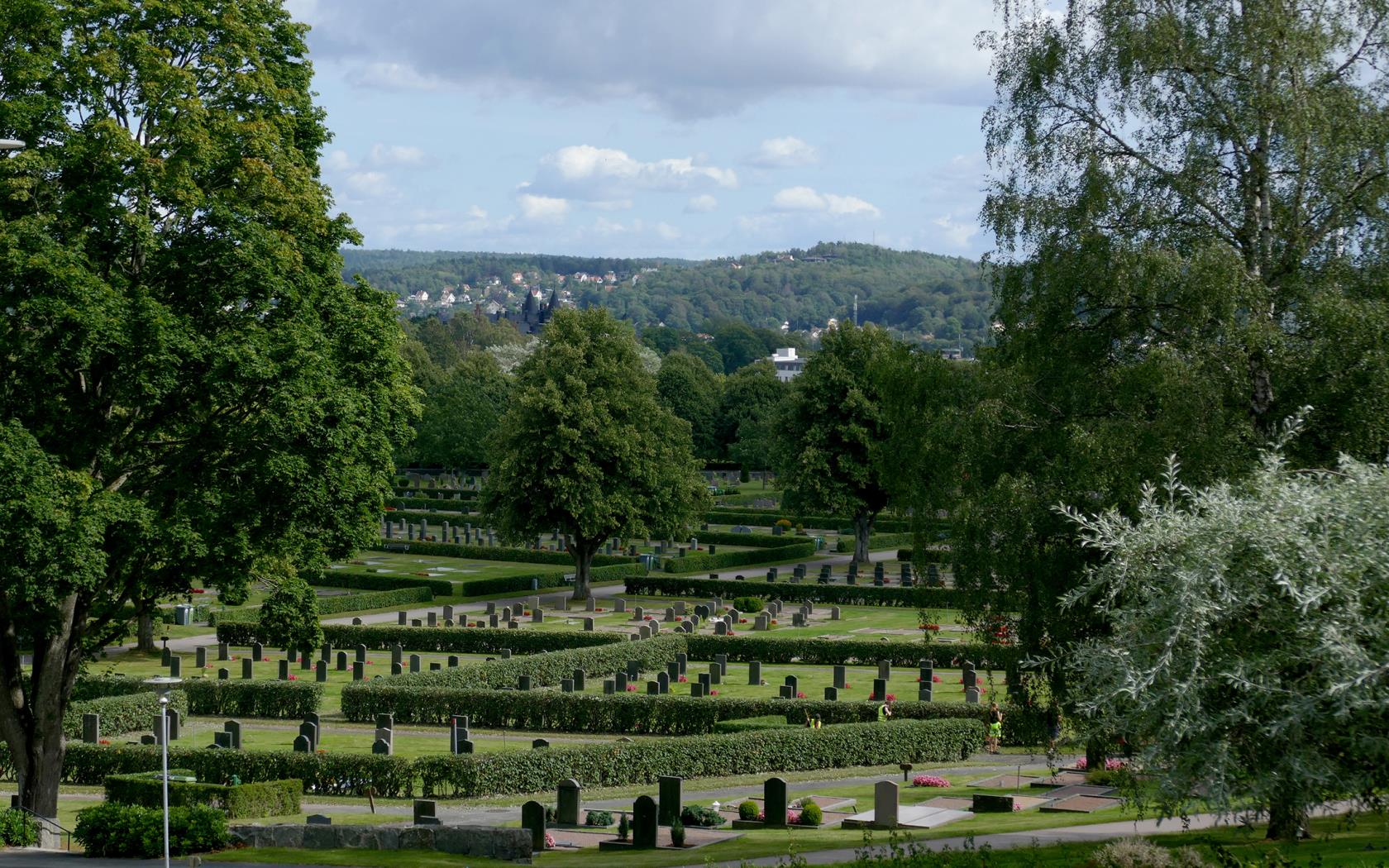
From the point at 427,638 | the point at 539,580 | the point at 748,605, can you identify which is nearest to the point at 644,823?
the point at 427,638

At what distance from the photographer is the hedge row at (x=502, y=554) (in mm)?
72062

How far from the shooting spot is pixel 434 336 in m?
188

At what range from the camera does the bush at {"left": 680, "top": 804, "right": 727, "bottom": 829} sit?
24641 mm

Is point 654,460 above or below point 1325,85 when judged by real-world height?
below

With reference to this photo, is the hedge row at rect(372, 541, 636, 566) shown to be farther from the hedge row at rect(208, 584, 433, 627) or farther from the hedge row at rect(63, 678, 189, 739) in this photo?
the hedge row at rect(63, 678, 189, 739)

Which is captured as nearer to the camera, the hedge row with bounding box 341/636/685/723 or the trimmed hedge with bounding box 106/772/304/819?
the trimmed hedge with bounding box 106/772/304/819

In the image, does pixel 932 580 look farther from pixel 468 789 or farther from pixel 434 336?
pixel 434 336

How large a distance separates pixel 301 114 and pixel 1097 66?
46.2 feet

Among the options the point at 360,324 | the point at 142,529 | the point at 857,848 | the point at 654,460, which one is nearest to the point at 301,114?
the point at 360,324

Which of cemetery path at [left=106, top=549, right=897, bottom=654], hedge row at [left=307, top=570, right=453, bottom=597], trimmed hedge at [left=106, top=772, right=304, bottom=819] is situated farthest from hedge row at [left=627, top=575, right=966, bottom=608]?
trimmed hedge at [left=106, top=772, right=304, bottom=819]

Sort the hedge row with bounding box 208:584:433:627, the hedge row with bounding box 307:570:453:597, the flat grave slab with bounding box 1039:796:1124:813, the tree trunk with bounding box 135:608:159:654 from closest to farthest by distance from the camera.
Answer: the flat grave slab with bounding box 1039:796:1124:813, the tree trunk with bounding box 135:608:159:654, the hedge row with bounding box 208:584:433:627, the hedge row with bounding box 307:570:453:597

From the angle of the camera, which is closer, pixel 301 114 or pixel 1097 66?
pixel 1097 66

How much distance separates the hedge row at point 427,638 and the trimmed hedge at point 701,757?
17517 mm

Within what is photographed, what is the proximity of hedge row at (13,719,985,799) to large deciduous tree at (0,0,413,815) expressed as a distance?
192 inches
